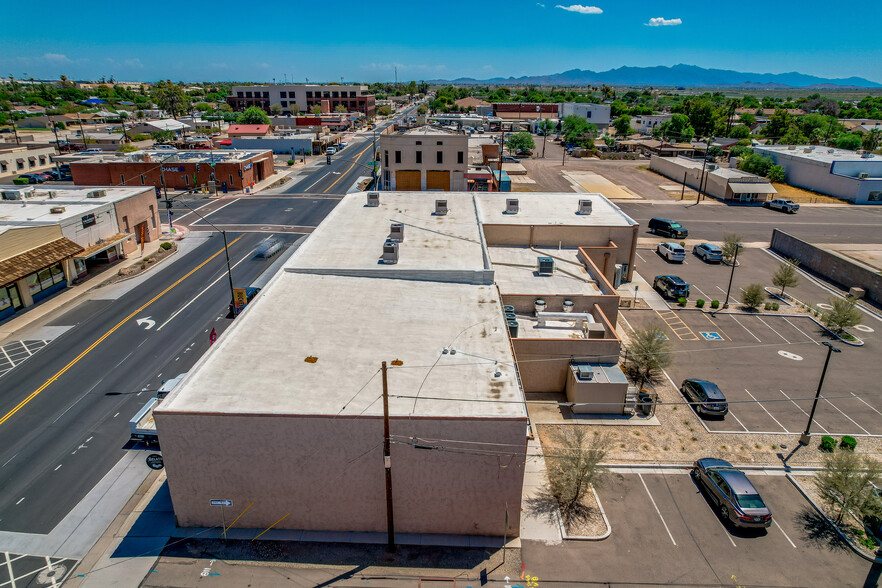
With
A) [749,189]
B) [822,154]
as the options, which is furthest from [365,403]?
[822,154]

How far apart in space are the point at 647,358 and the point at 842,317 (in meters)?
17.4

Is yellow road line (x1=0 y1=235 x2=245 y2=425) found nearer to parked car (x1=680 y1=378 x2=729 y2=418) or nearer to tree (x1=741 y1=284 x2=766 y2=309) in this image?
parked car (x1=680 y1=378 x2=729 y2=418)

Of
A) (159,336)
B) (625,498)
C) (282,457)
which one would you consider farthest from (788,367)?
(159,336)

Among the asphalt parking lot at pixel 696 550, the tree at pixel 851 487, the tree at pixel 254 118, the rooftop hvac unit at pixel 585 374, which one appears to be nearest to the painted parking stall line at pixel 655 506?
the asphalt parking lot at pixel 696 550

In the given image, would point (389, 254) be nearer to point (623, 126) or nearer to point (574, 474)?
point (574, 474)

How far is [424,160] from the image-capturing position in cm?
6550

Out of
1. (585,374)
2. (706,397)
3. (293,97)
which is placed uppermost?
(293,97)

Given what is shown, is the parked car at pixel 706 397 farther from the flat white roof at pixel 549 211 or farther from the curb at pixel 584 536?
the flat white roof at pixel 549 211

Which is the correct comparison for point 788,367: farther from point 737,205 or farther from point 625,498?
point 737,205

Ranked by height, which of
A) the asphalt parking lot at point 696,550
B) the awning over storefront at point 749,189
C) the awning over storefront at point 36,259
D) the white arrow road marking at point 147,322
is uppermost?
the awning over storefront at point 749,189

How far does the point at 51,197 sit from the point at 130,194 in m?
7.02

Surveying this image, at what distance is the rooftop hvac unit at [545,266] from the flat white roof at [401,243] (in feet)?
15.4

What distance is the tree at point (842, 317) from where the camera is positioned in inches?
1433

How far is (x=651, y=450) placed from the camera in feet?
84.2
